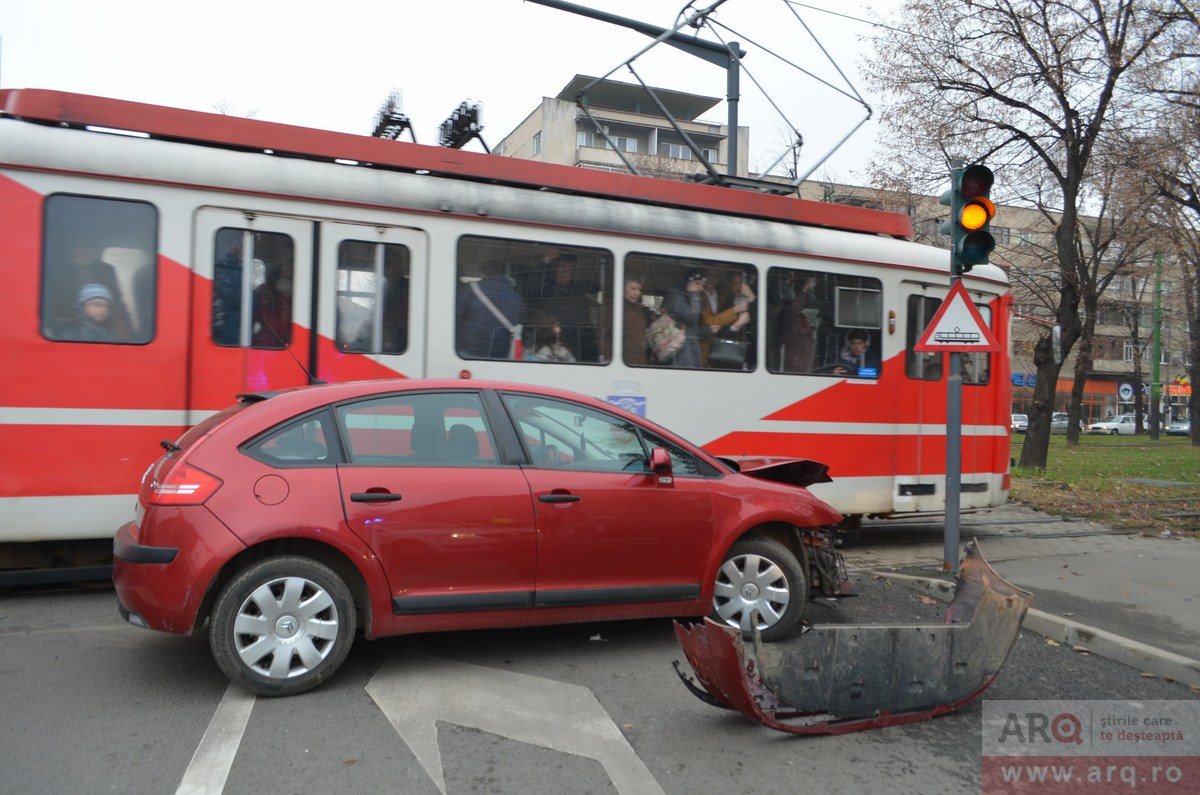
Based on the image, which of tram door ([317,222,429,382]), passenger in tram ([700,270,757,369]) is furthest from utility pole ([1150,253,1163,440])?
tram door ([317,222,429,382])

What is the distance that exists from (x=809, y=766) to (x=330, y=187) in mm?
5272

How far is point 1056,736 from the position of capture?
4.28m

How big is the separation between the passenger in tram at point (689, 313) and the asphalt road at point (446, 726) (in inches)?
124

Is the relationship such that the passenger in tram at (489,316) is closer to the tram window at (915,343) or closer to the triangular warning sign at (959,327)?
the triangular warning sign at (959,327)

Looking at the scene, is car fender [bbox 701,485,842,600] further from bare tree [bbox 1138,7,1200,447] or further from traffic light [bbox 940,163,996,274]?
bare tree [bbox 1138,7,1200,447]

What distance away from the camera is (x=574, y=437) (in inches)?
201

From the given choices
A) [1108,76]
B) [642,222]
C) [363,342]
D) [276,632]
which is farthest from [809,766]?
[1108,76]

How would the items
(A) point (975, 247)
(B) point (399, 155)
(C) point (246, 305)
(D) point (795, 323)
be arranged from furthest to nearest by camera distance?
(D) point (795, 323)
(B) point (399, 155)
(A) point (975, 247)
(C) point (246, 305)

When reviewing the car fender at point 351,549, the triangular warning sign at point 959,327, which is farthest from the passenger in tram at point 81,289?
the triangular warning sign at point 959,327

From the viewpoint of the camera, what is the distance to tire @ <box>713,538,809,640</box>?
536 centimetres

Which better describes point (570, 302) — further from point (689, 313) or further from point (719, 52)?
point (719, 52)

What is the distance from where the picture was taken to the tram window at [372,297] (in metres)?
6.82

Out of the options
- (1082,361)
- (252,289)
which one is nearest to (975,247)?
(252,289)

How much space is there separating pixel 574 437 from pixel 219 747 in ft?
7.74
